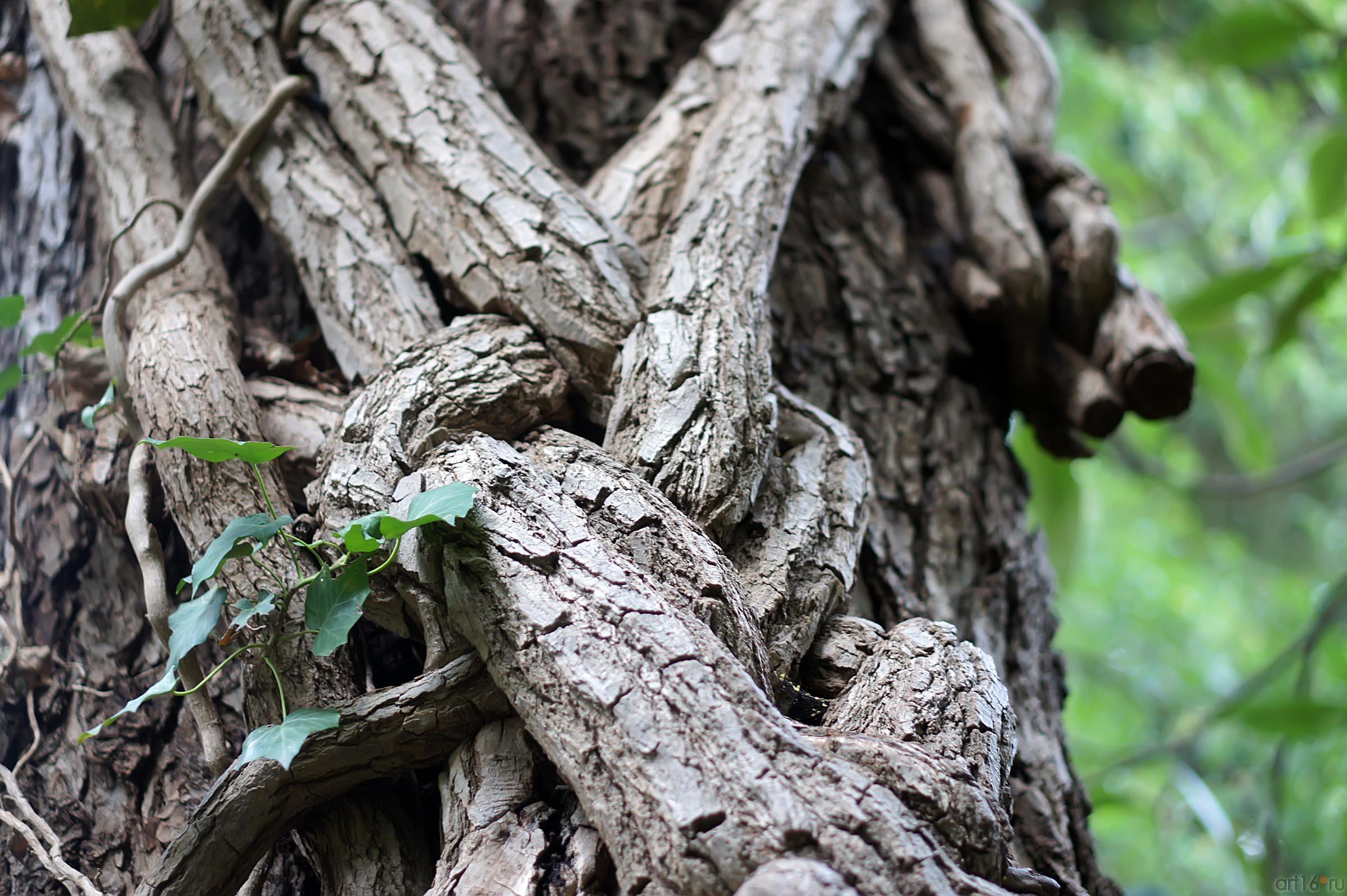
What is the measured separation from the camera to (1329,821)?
1.92 m

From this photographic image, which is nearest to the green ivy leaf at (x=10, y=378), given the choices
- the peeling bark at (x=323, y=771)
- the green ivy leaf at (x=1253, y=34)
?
the peeling bark at (x=323, y=771)

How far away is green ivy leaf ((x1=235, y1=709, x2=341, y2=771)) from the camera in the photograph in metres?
0.58

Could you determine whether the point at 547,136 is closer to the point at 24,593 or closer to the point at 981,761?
the point at 24,593

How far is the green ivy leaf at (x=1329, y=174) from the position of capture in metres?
1.67

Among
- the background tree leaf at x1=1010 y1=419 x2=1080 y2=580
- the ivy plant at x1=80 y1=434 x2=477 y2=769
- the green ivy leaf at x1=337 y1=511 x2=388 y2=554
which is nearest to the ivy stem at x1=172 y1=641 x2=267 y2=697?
the ivy plant at x1=80 y1=434 x2=477 y2=769

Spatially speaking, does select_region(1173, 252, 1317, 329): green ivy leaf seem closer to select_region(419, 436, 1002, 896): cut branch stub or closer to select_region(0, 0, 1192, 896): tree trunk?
select_region(0, 0, 1192, 896): tree trunk

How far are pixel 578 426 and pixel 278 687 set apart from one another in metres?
0.37

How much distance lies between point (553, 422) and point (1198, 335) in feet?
5.19

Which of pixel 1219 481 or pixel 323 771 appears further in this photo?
pixel 1219 481

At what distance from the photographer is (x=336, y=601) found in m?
0.65

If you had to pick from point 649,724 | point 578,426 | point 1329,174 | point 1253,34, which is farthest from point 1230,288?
point 649,724

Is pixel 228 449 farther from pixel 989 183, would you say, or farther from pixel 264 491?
pixel 989 183

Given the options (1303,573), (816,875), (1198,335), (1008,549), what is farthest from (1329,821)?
(1303,573)

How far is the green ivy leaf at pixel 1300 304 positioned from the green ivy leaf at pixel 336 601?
1.77 meters
